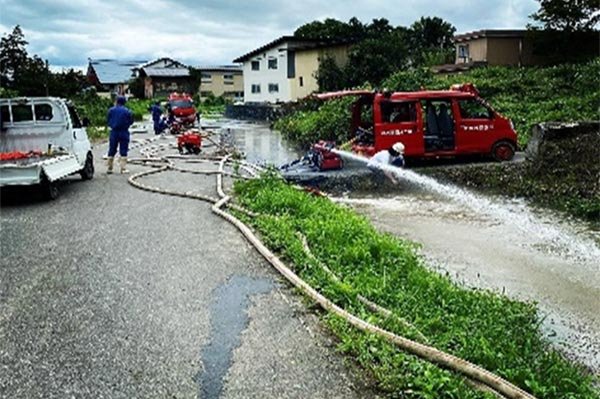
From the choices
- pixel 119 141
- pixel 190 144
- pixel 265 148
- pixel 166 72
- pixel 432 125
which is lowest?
pixel 265 148

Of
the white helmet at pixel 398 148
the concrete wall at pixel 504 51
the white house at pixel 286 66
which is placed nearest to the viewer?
the white helmet at pixel 398 148

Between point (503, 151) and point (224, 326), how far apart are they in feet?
38.2

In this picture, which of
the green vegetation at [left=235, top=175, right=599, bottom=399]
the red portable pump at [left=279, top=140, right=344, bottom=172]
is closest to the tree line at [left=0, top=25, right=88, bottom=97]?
the red portable pump at [left=279, top=140, right=344, bottom=172]

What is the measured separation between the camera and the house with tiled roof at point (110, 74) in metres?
78.7

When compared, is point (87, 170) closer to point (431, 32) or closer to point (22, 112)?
point (22, 112)

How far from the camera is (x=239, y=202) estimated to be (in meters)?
9.95

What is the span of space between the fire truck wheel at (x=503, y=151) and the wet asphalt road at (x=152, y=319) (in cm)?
875

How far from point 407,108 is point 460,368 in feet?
34.8

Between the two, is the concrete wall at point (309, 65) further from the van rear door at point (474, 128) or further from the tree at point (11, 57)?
the van rear door at point (474, 128)

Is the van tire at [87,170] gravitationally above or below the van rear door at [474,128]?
below

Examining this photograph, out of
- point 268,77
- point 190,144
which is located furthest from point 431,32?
point 190,144

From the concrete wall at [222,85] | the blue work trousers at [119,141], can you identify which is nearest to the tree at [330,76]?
the blue work trousers at [119,141]

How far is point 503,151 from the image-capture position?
1495 cm

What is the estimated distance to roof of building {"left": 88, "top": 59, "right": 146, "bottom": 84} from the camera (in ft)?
265
